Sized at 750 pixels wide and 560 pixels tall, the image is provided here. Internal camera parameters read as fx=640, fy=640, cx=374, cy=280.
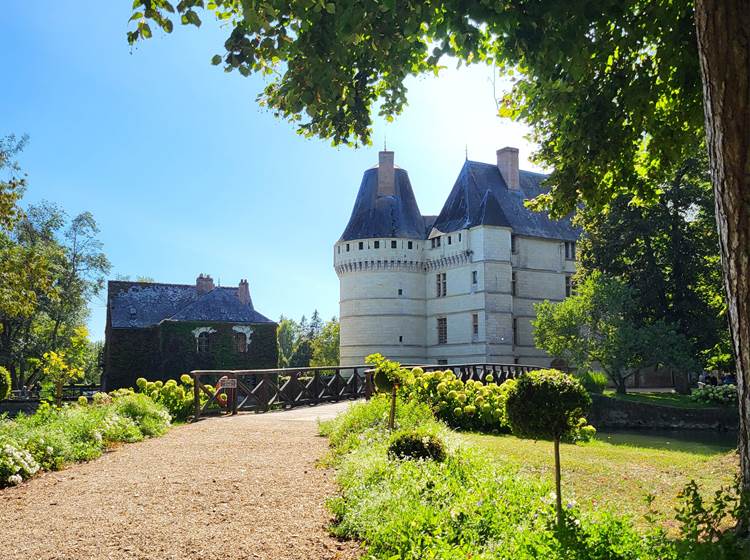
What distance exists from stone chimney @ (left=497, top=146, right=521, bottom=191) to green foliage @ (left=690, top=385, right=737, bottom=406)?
78.9 feet

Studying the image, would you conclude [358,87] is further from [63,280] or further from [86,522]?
[63,280]

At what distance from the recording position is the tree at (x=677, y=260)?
30.3 metres

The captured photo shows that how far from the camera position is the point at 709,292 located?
32000 millimetres

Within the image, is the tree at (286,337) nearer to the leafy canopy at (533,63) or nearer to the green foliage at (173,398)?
the green foliage at (173,398)

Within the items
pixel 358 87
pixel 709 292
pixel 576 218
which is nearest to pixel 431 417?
pixel 358 87

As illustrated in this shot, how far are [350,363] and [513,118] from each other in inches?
1452

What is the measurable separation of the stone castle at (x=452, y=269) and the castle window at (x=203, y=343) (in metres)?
13.1

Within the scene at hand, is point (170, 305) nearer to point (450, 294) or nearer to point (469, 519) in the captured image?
point (450, 294)

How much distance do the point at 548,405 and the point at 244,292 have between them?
32.5m

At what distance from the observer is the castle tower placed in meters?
45.2

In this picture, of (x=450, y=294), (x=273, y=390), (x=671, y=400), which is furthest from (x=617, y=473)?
(x=450, y=294)

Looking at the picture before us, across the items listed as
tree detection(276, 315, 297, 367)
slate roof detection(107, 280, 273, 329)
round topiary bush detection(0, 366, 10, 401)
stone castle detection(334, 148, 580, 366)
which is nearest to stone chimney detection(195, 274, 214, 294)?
slate roof detection(107, 280, 273, 329)

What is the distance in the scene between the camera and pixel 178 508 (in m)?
6.37

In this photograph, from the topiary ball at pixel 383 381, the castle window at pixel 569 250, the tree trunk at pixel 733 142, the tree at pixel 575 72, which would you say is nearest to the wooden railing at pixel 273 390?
the topiary ball at pixel 383 381
